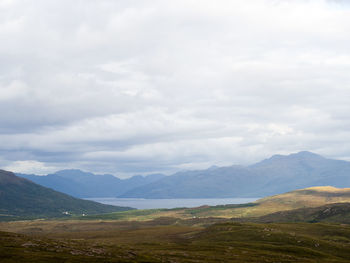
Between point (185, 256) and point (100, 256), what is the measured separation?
27250 millimetres

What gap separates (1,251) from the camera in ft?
327

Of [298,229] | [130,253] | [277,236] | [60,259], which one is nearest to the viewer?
[60,259]

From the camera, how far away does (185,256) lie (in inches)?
4648

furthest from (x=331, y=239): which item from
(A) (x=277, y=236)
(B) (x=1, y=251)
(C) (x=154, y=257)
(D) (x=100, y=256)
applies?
(B) (x=1, y=251)

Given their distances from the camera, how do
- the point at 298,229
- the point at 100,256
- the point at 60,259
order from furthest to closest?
the point at 298,229 < the point at 100,256 < the point at 60,259

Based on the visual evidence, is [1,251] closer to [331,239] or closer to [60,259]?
[60,259]

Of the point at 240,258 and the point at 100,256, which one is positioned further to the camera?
the point at 240,258

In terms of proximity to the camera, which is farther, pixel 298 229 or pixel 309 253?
pixel 298 229

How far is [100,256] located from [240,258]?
43738 millimetres

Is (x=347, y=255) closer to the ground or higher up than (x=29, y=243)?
closer to the ground

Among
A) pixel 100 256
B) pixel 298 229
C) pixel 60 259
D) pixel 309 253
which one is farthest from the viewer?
pixel 298 229

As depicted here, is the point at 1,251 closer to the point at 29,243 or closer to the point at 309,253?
the point at 29,243

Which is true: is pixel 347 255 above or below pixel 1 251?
below

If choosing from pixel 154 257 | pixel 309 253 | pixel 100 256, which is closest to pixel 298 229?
pixel 309 253
